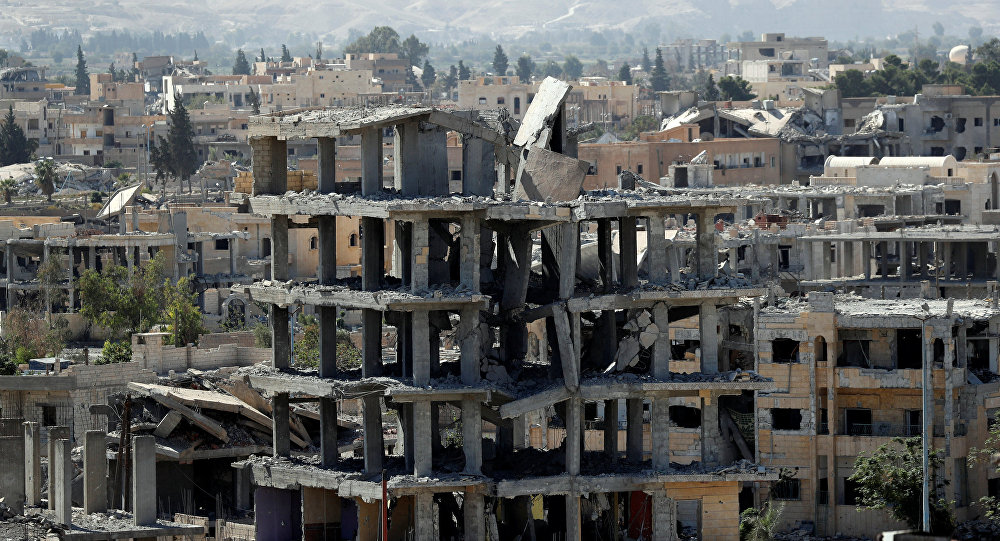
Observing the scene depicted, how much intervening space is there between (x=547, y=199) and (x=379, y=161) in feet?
11.2

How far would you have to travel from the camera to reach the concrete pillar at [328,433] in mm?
49344

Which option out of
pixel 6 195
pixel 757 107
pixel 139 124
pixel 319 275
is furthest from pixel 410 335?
pixel 139 124

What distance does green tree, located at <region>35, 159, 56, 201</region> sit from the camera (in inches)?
4473

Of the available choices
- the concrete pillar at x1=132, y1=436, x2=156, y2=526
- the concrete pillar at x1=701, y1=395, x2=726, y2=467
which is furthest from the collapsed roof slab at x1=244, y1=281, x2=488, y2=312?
the concrete pillar at x1=132, y1=436, x2=156, y2=526

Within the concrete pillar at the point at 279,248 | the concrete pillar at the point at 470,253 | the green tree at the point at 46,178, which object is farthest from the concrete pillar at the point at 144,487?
the green tree at the point at 46,178

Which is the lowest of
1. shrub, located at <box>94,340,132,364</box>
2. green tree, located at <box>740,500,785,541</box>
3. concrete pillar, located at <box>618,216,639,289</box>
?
green tree, located at <box>740,500,785,541</box>

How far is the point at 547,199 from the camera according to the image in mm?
48344

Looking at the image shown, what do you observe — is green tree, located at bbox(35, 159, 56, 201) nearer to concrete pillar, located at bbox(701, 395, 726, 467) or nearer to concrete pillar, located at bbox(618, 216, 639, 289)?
concrete pillar, located at bbox(618, 216, 639, 289)

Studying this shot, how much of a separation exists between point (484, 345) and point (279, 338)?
4.69 m

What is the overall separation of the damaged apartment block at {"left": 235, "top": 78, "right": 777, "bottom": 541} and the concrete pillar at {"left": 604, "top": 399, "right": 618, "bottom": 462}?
99mm

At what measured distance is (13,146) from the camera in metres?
133

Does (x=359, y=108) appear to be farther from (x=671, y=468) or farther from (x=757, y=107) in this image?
(x=757, y=107)

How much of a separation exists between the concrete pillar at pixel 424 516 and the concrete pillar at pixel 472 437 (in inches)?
38.4

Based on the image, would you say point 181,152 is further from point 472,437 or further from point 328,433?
point 472,437
